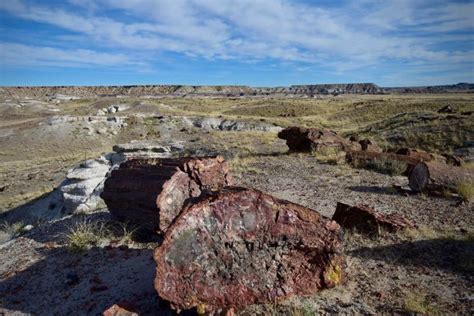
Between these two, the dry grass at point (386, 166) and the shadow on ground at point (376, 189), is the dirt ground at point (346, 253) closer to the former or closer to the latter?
the shadow on ground at point (376, 189)

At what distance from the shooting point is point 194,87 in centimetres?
17912

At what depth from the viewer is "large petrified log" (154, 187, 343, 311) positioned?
407 cm

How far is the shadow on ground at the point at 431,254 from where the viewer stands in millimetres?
5273

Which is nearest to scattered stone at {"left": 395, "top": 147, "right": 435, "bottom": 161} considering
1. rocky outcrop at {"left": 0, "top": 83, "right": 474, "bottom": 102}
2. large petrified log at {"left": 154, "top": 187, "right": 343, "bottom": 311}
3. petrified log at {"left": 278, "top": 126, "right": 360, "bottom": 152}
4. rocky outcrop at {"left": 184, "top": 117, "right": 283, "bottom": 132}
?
petrified log at {"left": 278, "top": 126, "right": 360, "bottom": 152}

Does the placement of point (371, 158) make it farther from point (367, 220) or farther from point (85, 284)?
point (85, 284)

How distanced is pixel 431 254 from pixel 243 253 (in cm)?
295

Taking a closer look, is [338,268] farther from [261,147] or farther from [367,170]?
[261,147]

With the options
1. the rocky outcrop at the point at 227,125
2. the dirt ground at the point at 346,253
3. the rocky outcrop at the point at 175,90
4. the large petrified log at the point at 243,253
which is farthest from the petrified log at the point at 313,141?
the rocky outcrop at the point at 175,90

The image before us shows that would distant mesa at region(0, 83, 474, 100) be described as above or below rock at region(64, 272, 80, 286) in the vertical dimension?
above

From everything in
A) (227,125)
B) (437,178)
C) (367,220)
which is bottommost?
(227,125)

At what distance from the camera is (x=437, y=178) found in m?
8.78

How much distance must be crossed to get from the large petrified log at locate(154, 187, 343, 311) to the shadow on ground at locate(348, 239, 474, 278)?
1213 millimetres

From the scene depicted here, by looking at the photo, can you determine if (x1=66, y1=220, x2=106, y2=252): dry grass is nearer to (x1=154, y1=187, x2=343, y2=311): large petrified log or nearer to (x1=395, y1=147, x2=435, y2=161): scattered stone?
(x1=154, y1=187, x2=343, y2=311): large petrified log

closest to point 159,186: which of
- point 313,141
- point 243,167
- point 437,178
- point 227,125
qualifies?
point 437,178
